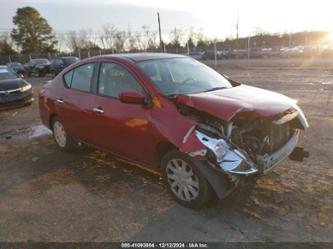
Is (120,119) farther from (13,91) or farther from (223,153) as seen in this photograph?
(13,91)

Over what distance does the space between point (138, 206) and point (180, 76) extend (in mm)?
1834

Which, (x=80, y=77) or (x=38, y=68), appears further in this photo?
(x=38, y=68)

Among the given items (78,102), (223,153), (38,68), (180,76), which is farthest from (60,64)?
(223,153)

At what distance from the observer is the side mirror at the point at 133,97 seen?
4023mm

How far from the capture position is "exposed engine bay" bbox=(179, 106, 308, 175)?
3.40m

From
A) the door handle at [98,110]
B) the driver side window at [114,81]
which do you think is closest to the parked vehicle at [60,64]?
the driver side window at [114,81]

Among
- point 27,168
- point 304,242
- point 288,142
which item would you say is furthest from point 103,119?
point 304,242

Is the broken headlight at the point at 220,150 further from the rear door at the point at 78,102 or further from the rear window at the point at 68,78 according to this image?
the rear window at the point at 68,78

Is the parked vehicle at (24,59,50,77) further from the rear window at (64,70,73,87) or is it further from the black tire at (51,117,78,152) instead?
the rear window at (64,70,73,87)

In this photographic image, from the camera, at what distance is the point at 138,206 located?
13.0 feet

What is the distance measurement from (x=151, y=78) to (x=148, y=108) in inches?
18.2

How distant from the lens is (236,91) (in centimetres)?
434

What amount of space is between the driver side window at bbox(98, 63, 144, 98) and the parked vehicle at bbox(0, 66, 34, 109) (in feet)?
24.8

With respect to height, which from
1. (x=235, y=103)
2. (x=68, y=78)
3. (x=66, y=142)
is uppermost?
(x=68, y=78)
